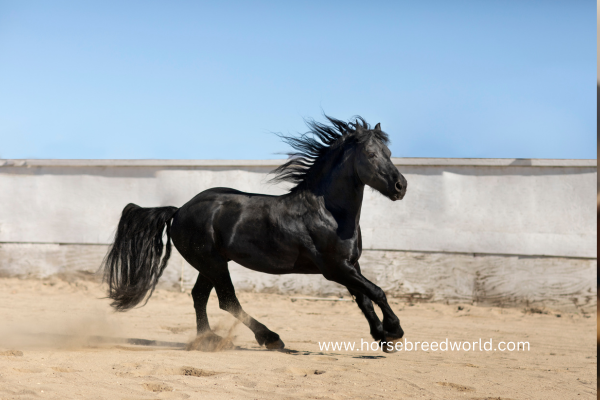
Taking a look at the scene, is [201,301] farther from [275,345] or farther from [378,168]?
[378,168]

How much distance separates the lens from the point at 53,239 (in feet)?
33.1

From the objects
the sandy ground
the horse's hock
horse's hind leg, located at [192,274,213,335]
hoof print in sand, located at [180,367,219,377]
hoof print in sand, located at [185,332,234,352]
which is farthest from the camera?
the horse's hock

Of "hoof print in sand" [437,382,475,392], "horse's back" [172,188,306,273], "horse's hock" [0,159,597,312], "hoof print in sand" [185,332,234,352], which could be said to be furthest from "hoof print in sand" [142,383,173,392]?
"horse's hock" [0,159,597,312]

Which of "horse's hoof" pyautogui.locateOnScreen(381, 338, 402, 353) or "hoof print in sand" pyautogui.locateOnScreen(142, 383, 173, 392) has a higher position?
"hoof print in sand" pyautogui.locateOnScreen(142, 383, 173, 392)

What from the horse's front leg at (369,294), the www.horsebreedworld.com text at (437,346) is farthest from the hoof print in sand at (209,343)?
the horse's front leg at (369,294)

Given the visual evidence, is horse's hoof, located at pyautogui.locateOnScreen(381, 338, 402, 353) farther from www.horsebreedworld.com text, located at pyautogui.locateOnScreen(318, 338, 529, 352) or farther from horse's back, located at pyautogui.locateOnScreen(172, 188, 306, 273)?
horse's back, located at pyautogui.locateOnScreen(172, 188, 306, 273)

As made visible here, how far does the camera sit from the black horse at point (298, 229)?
4.58 meters

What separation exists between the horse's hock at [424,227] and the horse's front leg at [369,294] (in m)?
4.48

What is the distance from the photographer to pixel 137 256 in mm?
5473

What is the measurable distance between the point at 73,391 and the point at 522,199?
7543mm

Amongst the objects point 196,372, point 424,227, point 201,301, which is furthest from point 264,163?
point 196,372

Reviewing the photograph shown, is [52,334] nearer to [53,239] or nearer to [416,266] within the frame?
[53,239]

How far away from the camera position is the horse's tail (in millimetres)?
5387

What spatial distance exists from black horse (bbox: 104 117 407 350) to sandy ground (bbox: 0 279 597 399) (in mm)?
537
